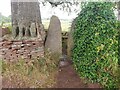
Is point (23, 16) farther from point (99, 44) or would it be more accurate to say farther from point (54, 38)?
point (99, 44)

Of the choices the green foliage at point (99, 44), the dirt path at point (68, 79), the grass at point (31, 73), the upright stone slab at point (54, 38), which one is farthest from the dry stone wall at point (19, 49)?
the green foliage at point (99, 44)

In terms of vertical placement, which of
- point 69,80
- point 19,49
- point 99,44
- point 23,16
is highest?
point 23,16

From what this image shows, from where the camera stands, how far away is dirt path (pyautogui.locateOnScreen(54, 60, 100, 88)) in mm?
4059

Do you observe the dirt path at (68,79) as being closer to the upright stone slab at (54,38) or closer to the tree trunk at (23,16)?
the upright stone slab at (54,38)

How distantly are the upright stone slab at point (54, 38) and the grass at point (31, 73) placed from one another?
9.0 inches

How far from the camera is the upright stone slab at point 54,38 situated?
465 centimetres

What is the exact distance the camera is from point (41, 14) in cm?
511

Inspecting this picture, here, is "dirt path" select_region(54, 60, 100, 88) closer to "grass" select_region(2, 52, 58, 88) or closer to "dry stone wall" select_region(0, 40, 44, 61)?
"grass" select_region(2, 52, 58, 88)

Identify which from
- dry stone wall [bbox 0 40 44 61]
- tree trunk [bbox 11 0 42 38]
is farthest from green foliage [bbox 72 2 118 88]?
tree trunk [bbox 11 0 42 38]

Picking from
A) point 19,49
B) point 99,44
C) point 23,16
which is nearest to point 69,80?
point 99,44

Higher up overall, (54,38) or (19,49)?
Result: (54,38)

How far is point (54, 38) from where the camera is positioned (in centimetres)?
469

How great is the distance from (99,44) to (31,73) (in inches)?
49.2

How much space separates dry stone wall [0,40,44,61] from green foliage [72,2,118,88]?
80 cm
